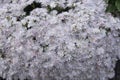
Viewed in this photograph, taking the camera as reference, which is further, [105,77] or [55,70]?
[105,77]

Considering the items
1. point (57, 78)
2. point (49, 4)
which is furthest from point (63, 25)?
point (57, 78)

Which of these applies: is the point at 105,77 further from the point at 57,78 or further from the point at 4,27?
the point at 4,27

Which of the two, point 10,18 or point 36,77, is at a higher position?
point 10,18

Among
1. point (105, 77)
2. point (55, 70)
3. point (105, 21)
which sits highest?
point (105, 21)

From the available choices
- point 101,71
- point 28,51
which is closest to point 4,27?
point 28,51

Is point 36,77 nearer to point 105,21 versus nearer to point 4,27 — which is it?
point 4,27

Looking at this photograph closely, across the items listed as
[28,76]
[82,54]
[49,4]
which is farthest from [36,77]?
[49,4]

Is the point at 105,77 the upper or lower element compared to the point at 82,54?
lower

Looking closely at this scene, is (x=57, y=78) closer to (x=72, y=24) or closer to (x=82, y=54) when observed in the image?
(x=82, y=54)
